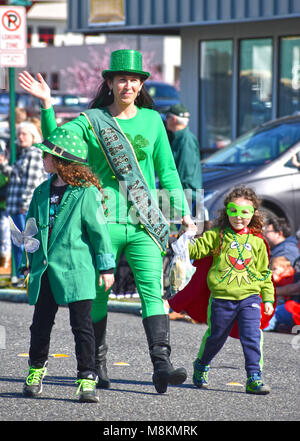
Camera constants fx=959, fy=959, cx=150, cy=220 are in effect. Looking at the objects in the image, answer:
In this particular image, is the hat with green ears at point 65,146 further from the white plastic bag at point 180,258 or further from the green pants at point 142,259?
the white plastic bag at point 180,258

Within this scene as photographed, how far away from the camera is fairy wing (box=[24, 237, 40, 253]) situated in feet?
18.1

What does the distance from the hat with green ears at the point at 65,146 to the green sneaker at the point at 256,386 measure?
165 cm

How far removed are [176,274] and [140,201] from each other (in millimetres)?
556

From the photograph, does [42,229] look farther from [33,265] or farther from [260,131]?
[260,131]

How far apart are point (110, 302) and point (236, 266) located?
3419 millimetres

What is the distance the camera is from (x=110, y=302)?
30.3 feet

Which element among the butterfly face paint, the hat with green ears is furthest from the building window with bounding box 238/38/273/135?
the hat with green ears

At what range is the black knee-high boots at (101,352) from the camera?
19.0 ft

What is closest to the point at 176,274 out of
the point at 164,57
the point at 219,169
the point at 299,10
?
the point at 219,169

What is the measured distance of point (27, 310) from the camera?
8961mm

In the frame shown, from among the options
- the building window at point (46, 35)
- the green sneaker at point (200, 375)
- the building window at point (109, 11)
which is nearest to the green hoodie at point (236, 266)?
the green sneaker at point (200, 375)

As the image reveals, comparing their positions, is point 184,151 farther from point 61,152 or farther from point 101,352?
point 61,152

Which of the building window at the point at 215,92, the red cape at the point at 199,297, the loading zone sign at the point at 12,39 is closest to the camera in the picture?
the red cape at the point at 199,297

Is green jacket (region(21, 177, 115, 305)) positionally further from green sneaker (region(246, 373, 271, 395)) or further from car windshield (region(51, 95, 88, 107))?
car windshield (region(51, 95, 88, 107))
